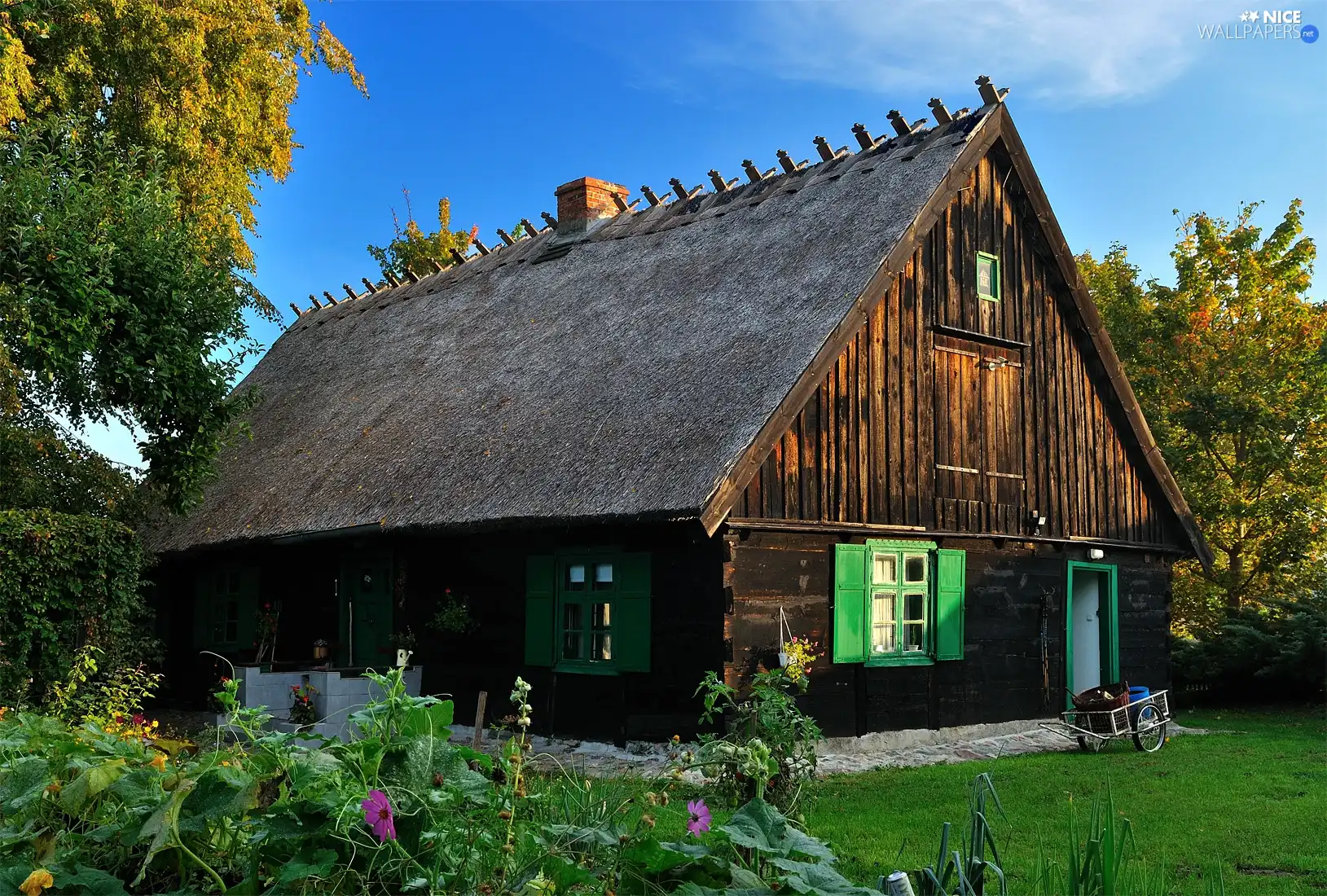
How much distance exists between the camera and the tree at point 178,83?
16.6m

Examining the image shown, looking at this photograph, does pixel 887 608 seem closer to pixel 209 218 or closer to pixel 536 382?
pixel 536 382

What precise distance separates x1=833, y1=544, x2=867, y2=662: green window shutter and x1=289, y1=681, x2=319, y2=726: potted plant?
17.3ft

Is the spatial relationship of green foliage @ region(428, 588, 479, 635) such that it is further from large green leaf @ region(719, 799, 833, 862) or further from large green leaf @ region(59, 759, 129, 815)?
large green leaf @ region(719, 799, 833, 862)

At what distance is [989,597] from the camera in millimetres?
13172

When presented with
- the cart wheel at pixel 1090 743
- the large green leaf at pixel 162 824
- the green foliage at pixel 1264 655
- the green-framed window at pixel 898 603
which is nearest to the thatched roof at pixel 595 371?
the green-framed window at pixel 898 603

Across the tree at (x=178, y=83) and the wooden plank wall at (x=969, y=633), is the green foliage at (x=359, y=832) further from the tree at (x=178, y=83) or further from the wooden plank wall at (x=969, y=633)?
the tree at (x=178, y=83)

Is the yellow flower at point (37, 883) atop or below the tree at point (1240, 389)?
below

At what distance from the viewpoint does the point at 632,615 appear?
11320 millimetres

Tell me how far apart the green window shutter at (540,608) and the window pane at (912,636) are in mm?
3619

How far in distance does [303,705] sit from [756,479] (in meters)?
5.18

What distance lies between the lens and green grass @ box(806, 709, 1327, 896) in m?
6.47

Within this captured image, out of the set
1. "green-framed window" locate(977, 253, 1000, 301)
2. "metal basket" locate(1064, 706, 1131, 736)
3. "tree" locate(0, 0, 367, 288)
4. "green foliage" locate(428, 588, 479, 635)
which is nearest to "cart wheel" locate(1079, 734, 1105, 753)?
"metal basket" locate(1064, 706, 1131, 736)

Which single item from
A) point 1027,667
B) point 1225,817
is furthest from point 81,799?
point 1027,667

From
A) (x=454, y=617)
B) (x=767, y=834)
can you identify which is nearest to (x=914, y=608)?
(x=454, y=617)
